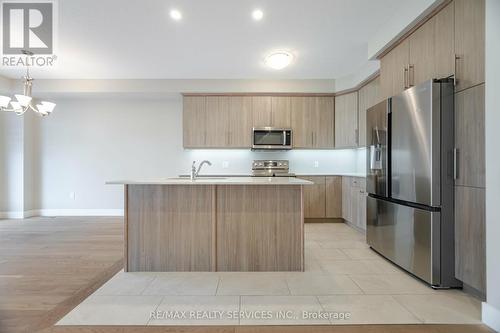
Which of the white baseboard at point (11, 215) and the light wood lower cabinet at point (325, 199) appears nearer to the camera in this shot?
the light wood lower cabinet at point (325, 199)

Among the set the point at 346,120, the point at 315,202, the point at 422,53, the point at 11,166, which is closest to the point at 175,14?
the point at 422,53

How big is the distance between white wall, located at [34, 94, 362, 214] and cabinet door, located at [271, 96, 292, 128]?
1.02 meters

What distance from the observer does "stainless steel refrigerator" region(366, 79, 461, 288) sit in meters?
2.22

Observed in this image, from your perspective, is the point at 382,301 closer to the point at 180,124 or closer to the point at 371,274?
the point at 371,274

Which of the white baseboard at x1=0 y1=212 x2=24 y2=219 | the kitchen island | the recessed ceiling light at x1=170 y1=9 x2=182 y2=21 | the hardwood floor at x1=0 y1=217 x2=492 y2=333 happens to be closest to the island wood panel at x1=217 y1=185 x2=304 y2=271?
the kitchen island

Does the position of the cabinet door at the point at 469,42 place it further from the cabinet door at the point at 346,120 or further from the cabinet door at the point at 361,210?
the cabinet door at the point at 346,120

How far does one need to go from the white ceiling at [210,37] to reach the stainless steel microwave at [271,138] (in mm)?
966

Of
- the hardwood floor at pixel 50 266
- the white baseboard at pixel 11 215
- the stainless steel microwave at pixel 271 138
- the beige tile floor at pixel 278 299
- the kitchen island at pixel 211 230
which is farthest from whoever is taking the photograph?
the white baseboard at pixel 11 215

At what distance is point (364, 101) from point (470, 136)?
2531 millimetres

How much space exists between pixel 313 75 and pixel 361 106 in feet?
3.26

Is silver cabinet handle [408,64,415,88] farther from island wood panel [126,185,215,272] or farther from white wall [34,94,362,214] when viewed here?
white wall [34,94,362,214]

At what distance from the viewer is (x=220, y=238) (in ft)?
8.77
